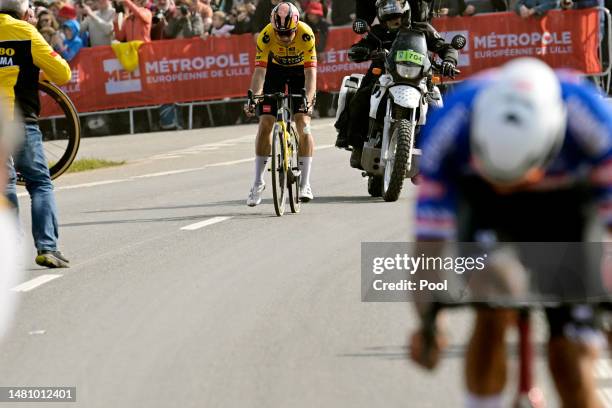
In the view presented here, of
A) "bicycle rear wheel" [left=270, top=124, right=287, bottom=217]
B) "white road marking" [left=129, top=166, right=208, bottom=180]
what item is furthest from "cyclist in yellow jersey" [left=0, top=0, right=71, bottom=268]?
"white road marking" [left=129, top=166, right=208, bottom=180]

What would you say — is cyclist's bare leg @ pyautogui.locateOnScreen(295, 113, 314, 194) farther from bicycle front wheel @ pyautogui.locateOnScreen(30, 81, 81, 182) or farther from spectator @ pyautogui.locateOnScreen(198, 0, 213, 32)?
spectator @ pyautogui.locateOnScreen(198, 0, 213, 32)

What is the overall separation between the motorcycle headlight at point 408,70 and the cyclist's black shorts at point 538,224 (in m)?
9.86

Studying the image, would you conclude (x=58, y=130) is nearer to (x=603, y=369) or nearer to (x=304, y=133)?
(x=304, y=133)

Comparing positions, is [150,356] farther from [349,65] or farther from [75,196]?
[349,65]

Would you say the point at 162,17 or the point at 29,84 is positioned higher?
the point at 29,84

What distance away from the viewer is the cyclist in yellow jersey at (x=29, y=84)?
38.2 ft

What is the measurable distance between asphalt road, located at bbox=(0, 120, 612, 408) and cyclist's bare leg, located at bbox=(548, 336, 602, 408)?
2341 mm

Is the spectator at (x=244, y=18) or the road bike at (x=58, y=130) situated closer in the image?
the road bike at (x=58, y=130)

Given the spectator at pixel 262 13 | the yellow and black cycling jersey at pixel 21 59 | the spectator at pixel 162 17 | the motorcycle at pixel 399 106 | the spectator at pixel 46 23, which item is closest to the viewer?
the yellow and black cycling jersey at pixel 21 59

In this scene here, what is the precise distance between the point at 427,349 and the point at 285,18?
10.0 m

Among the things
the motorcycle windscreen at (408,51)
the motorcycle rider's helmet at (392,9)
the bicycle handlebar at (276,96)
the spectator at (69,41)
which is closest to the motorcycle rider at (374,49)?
the motorcycle rider's helmet at (392,9)

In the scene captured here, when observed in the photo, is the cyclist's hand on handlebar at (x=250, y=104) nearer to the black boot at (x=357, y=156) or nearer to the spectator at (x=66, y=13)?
the black boot at (x=357, y=156)

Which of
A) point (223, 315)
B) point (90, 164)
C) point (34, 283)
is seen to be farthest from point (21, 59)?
point (90, 164)

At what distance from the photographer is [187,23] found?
27.2m
